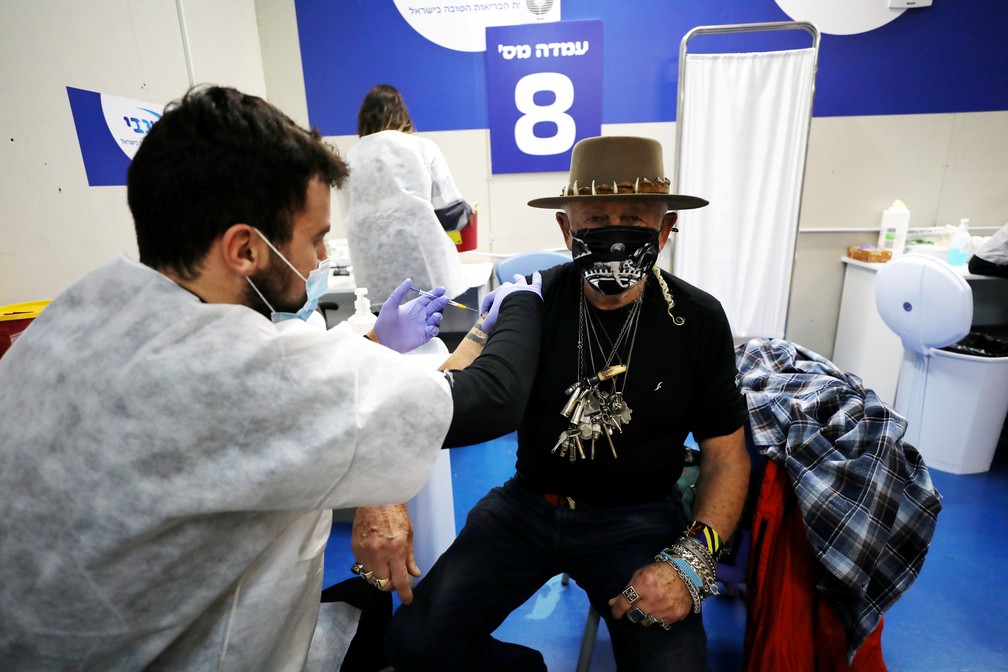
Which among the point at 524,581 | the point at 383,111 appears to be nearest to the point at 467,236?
the point at 383,111

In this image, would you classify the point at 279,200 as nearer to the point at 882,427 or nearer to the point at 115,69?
the point at 882,427

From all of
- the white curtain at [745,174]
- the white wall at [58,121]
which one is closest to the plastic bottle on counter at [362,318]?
the white wall at [58,121]

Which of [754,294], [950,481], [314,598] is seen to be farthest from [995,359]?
[314,598]

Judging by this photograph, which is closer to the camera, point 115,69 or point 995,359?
point 115,69

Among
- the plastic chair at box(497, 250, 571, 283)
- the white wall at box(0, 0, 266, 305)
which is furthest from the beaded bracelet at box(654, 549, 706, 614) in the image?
the white wall at box(0, 0, 266, 305)

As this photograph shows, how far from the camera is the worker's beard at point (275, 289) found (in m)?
0.73

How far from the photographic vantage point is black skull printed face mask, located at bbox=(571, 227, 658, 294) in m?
1.09

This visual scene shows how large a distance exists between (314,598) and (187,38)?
2.58 m

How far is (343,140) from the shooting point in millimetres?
3188

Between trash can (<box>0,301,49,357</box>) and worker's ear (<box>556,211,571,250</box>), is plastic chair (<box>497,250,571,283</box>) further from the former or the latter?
trash can (<box>0,301,49,357</box>)

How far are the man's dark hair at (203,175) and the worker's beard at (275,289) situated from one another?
2.2 inches

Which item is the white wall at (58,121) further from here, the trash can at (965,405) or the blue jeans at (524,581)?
the trash can at (965,405)

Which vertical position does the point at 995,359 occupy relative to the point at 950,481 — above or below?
above

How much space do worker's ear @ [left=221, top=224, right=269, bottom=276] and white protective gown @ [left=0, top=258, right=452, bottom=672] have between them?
70 mm
